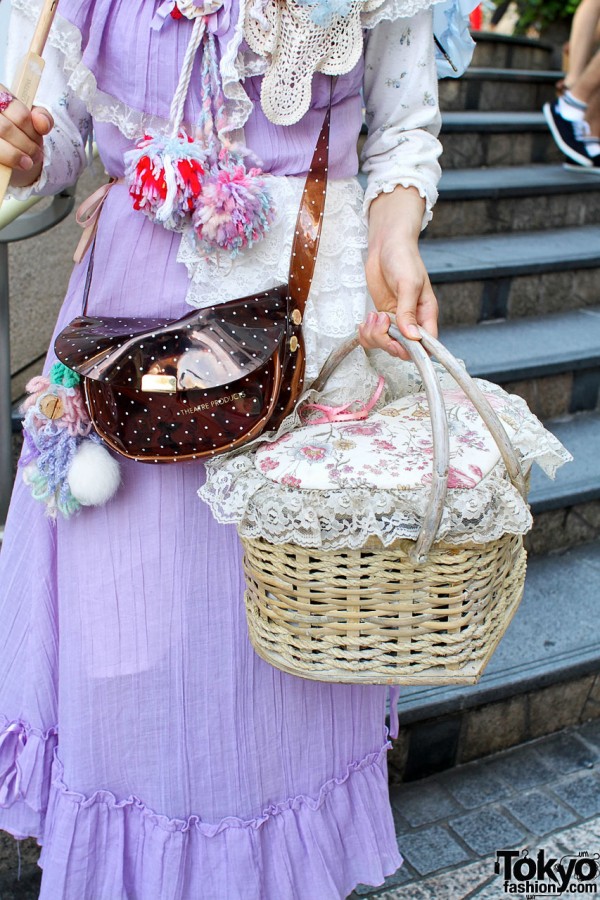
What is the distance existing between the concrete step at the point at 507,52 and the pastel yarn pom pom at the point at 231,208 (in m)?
4.45

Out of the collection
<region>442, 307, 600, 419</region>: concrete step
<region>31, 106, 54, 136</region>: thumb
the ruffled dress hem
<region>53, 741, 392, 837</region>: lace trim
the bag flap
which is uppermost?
<region>31, 106, 54, 136</region>: thumb

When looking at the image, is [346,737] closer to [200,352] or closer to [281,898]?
[281,898]

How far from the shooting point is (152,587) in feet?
4.01

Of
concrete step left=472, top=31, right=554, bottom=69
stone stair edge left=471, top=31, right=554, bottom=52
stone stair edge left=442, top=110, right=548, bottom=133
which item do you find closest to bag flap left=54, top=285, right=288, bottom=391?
stone stair edge left=442, top=110, right=548, bottom=133

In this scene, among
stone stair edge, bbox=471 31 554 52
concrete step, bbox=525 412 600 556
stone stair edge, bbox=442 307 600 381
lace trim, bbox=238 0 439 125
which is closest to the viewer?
lace trim, bbox=238 0 439 125

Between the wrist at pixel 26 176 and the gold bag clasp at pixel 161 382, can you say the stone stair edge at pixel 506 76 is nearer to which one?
the wrist at pixel 26 176

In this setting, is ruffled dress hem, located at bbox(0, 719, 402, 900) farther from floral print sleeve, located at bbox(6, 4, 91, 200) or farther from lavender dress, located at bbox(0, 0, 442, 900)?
floral print sleeve, located at bbox(6, 4, 91, 200)

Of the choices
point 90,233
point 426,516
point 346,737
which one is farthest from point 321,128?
point 346,737

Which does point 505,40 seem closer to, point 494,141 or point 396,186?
point 494,141

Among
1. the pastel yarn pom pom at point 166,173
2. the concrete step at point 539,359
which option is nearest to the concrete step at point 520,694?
the concrete step at point 539,359

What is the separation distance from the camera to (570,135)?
407 cm

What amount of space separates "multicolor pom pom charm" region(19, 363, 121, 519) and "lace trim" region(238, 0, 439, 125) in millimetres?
452

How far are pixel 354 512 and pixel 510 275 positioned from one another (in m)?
2.37

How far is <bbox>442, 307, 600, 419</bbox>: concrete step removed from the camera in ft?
9.32
